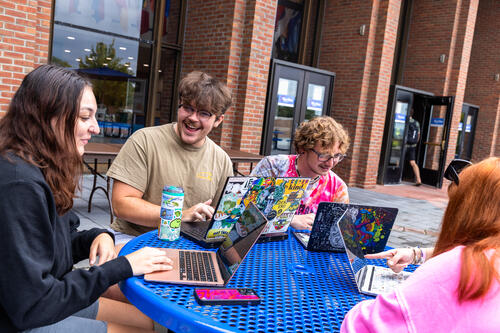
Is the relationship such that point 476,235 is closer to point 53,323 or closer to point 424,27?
point 53,323

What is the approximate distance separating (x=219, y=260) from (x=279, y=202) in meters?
0.46

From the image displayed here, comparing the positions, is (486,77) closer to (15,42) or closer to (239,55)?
(239,55)

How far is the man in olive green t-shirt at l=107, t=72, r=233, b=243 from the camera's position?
2.18 metres

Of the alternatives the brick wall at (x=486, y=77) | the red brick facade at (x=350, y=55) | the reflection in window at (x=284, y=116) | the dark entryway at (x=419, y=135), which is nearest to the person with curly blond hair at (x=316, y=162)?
the red brick facade at (x=350, y=55)

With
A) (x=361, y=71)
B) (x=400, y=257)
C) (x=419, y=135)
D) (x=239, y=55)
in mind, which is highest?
(x=361, y=71)

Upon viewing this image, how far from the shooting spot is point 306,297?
4.77ft

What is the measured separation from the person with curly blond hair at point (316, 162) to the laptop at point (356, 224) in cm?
57

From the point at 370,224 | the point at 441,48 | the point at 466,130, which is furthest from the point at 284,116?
the point at 466,130

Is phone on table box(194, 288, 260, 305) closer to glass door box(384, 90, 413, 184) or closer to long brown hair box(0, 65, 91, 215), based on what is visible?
long brown hair box(0, 65, 91, 215)

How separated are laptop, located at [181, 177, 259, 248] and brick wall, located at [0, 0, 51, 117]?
4.03 metres

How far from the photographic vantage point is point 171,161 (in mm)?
2344

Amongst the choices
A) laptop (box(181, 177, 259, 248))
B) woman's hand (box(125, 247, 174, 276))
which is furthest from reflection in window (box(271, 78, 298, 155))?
woman's hand (box(125, 247, 174, 276))

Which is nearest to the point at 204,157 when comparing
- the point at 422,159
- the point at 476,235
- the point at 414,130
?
the point at 476,235

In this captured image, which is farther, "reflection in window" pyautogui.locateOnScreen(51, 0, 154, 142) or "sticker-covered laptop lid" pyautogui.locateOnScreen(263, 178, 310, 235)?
"reflection in window" pyautogui.locateOnScreen(51, 0, 154, 142)
